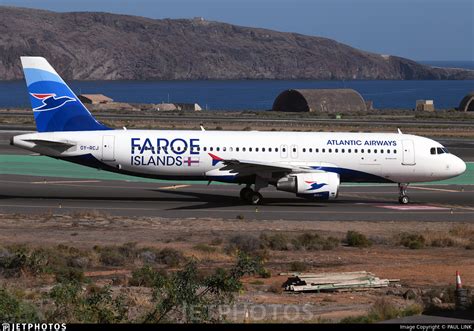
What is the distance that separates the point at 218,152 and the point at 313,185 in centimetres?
508

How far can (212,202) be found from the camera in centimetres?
4947

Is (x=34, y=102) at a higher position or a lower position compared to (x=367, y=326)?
higher

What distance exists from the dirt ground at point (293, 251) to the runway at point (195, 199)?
2.29 metres

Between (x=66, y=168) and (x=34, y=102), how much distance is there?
14899 mm

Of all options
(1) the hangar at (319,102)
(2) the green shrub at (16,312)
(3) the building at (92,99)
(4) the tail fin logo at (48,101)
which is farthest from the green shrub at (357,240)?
(3) the building at (92,99)

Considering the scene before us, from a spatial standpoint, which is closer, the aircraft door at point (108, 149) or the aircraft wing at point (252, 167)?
the aircraft wing at point (252, 167)

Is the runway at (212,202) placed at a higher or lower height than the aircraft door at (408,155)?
lower

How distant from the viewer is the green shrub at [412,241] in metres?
37.7

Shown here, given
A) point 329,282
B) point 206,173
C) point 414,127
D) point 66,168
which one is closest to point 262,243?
point 329,282

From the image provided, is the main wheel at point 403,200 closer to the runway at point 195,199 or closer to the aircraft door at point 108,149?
the runway at point 195,199

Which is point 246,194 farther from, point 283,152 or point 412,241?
point 412,241

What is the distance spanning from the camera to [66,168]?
204 feet

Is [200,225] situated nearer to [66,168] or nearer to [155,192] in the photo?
[155,192]

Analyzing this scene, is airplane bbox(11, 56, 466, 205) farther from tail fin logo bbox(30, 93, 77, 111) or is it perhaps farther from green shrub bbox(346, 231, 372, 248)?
green shrub bbox(346, 231, 372, 248)
